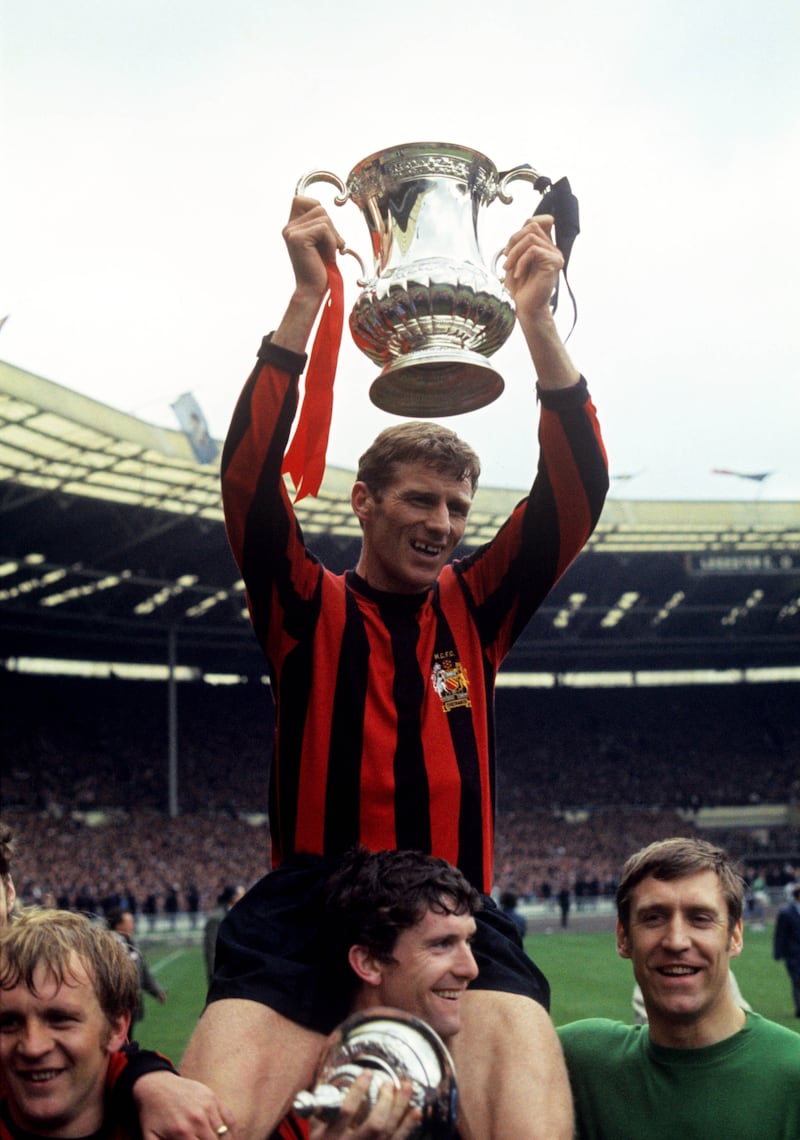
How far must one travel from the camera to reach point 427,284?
293 cm

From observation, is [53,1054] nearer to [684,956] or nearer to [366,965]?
[366,965]

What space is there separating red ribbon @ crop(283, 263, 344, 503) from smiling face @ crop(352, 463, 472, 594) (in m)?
0.14

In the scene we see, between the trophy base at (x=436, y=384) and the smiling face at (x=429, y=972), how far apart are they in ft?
4.36

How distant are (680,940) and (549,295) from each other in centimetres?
153

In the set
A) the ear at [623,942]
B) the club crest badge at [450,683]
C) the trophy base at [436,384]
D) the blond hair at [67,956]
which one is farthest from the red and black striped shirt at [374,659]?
the blond hair at [67,956]

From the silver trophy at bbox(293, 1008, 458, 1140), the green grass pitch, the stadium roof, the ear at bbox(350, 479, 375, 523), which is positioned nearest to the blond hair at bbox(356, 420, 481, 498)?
the ear at bbox(350, 479, 375, 523)

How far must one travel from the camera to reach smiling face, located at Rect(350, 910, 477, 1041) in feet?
7.46

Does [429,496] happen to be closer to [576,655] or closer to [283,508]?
[283,508]

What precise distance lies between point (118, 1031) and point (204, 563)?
27.0m

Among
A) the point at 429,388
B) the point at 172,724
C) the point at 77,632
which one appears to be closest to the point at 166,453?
the point at 172,724

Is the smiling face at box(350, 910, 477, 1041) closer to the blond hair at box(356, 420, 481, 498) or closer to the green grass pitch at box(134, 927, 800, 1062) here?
the blond hair at box(356, 420, 481, 498)

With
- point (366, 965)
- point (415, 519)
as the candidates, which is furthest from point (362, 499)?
point (366, 965)

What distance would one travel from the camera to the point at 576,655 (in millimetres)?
39281

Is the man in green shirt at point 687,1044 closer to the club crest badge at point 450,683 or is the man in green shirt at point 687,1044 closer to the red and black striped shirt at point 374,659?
the red and black striped shirt at point 374,659
